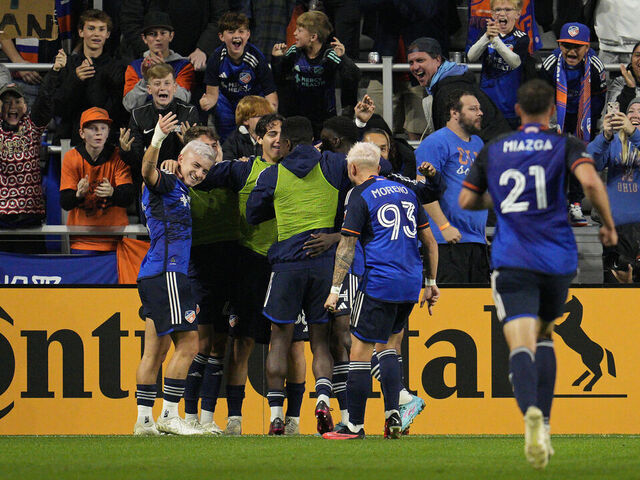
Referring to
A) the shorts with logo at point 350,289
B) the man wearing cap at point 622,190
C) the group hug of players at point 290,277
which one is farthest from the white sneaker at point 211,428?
the man wearing cap at point 622,190

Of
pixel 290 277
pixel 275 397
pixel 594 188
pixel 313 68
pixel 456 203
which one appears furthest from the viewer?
pixel 313 68

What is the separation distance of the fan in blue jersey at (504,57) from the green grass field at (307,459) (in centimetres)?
495

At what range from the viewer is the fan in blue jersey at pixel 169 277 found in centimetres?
912

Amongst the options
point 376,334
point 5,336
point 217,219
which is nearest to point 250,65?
point 217,219

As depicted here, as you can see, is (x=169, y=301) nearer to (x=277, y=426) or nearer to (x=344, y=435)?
(x=277, y=426)

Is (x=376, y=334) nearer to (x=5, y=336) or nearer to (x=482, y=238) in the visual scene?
(x=482, y=238)

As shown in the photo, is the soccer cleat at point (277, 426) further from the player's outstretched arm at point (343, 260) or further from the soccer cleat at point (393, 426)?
the player's outstretched arm at point (343, 260)

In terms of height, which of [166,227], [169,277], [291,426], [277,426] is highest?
[166,227]

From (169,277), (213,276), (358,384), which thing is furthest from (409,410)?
(169,277)

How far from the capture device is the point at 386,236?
8.36 metres

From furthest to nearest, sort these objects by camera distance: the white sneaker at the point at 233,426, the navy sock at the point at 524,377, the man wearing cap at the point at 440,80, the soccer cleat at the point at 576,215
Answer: the soccer cleat at the point at 576,215 < the man wearing cap at the point at 440,80 < the white sneaker at the point at 233,426 < the navy sock at the point at 524,377

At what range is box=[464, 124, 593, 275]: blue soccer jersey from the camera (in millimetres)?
6445

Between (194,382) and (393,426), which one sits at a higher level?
(393,426)

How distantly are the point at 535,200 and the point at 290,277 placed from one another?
118 inches
